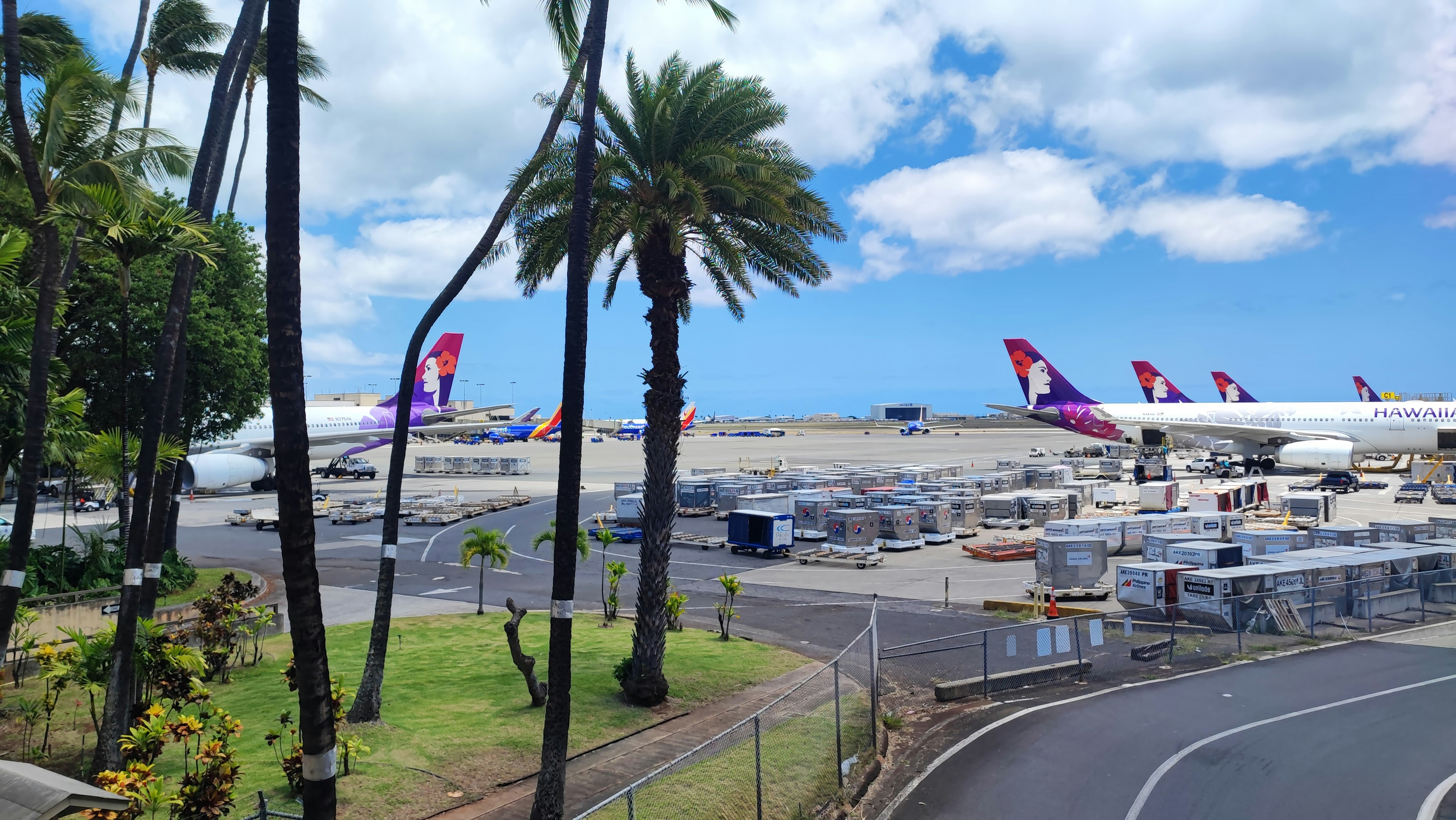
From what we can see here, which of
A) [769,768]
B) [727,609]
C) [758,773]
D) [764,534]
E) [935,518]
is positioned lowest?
[769,768]

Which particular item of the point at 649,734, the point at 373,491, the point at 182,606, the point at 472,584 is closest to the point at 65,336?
the point at 182,606

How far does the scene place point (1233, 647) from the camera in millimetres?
18453

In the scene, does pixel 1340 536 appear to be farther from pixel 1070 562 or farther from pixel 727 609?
pixel 727 609

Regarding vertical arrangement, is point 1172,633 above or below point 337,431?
below

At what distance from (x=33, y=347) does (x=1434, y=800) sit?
19235 millimetres

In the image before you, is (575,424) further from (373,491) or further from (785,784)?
(373,491)

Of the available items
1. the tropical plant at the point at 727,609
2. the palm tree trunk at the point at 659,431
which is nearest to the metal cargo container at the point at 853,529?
the tropical plant at the point at 727,609

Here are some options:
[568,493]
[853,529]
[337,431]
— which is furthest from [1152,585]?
[337,431]

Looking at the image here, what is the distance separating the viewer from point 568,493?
8789mm

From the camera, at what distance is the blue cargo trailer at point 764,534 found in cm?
3228

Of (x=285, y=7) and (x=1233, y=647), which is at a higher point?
(x=285, y=7)

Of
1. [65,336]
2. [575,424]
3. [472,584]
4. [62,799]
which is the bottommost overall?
[472,584]

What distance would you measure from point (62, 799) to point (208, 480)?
4781cm

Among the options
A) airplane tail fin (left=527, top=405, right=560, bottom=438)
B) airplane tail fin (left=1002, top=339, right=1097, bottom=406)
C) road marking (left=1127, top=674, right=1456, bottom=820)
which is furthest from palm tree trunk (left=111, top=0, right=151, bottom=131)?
airplane tail fin (left=527, top=405, right=560, bottom=438)
